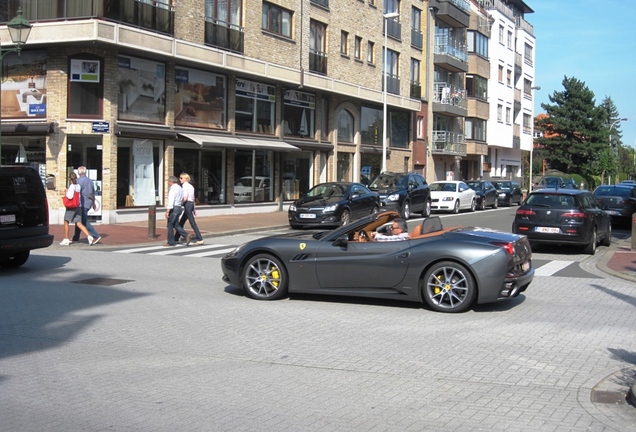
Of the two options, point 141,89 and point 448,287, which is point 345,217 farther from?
point 448,287

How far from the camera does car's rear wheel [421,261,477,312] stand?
30.6ft

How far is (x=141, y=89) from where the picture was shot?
81.5 ft

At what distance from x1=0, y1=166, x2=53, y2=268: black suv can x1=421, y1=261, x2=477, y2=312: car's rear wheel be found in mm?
7388

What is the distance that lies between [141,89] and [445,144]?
29.1 m

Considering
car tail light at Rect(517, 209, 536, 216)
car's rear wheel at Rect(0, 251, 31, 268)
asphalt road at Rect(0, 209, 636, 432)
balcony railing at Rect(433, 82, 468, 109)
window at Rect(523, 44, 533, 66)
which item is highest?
window at Rect(523, 44, 533, 66)

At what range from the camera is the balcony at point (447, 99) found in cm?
4938

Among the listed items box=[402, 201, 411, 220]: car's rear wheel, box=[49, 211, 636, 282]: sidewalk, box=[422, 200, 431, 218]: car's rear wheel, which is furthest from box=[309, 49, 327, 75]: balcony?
box=[402, 201, 411, 220]: car's rear wheel

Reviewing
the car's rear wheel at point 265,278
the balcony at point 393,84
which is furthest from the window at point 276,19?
the car's rear wheel at point 265,278

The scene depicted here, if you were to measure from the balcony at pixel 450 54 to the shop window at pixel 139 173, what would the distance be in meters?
27.8

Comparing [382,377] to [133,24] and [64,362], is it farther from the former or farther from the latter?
[133,24]

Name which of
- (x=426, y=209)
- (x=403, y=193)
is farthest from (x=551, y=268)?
(x=426, y=209)

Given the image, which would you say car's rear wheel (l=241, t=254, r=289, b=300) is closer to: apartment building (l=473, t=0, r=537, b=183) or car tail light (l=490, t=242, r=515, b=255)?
car tail light (l=490, t=242, r=515, b=255)

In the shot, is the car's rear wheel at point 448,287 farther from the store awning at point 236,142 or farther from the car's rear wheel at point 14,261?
the store awning at point 236,142

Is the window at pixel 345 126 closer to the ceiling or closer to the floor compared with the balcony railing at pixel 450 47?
closer to the floor
